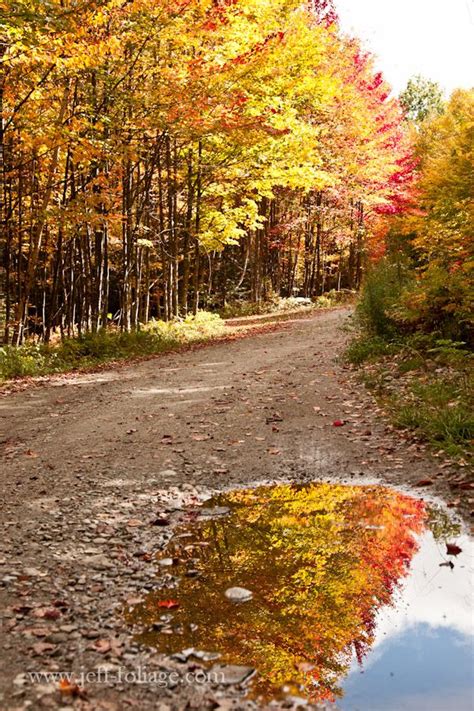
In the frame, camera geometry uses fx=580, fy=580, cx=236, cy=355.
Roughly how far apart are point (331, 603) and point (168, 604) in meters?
0.95

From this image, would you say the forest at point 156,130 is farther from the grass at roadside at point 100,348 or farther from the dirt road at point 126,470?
the dirt road at point 126,470

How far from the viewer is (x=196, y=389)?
31.8 feet

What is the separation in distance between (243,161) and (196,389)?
33.5ft

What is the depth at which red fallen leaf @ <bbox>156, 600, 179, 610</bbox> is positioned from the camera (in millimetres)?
3351

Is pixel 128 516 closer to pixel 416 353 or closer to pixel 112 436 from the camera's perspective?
pixel 112 436

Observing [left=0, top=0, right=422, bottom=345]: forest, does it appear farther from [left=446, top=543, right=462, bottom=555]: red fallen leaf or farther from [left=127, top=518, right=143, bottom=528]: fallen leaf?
[left=446, top=543, right=462, bottom=555]: red fallen leaf

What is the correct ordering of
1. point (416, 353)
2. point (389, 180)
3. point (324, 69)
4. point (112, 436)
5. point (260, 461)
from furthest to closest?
point (389, 180), point (324, 69), point (416, 353), point (112, 436), point (260, 461)

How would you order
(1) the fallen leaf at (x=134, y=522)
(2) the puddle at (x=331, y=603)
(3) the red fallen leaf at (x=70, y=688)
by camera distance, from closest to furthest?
(3) the red fallen leaf at (x=70, y=688)
(2) the puddle at (x=331, y=603)
(1) the fallen leaf at (x=134, y=522)

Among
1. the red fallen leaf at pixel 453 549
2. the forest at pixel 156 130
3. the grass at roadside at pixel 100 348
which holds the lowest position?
the red fallen leaf at pixel 453 549

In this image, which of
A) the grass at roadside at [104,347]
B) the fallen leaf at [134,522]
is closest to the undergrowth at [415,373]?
the fallen leaf at [134,522]

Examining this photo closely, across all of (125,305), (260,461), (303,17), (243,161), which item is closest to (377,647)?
(260,461)

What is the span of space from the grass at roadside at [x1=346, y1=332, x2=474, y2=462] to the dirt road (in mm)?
292

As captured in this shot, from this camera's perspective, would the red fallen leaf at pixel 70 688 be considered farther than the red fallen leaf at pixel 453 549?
No

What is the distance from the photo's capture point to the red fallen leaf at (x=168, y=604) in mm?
3351
